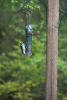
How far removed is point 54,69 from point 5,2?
10.00 feet

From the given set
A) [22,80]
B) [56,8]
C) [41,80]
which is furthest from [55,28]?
[22,80]

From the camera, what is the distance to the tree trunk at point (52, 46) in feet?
12.0

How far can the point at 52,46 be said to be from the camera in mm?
3684

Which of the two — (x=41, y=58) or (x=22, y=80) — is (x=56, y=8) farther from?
(x=22, y=80)

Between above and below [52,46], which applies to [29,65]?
below

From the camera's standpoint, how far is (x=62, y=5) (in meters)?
6.29

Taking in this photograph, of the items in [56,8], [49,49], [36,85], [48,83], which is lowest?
[36,85]

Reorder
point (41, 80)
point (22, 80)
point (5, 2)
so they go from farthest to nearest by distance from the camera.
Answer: point (22, 80) < point (41, 80) < point (5, 2)

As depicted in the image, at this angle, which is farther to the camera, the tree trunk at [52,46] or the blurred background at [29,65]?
the blurred background at [29,65]

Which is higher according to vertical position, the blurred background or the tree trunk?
the tree trunk

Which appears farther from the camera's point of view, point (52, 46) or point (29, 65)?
point (29, 65)

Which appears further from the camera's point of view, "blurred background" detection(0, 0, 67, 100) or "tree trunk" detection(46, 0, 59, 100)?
"blurred background" detection(0, 0, 67, 100)

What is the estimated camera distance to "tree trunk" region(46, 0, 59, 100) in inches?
144

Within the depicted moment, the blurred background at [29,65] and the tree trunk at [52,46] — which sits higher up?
the tree trunk at [52,46]
